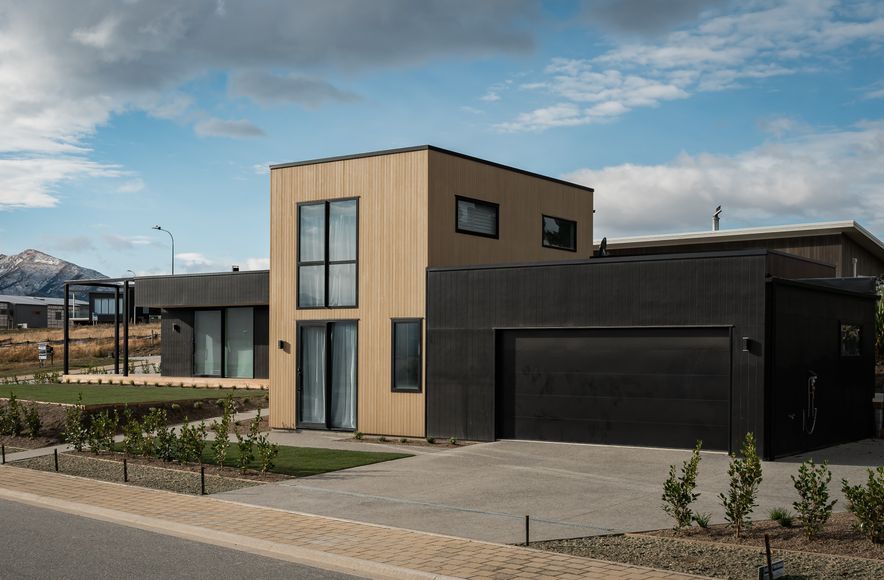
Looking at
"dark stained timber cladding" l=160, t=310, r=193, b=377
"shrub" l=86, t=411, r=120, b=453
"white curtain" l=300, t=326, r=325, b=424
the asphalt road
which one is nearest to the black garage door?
"white curtain" l=300, t=326, r=325, b=424

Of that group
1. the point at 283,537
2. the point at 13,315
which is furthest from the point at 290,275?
the point at 13,315

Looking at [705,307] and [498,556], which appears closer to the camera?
[498,556]

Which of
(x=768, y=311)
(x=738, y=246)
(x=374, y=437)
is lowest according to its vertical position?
(x=374, y=437)

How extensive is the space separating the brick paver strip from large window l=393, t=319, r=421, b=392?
294 inches

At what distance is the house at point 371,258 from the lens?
794 inches

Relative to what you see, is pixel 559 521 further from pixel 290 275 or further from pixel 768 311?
pixel 290 275

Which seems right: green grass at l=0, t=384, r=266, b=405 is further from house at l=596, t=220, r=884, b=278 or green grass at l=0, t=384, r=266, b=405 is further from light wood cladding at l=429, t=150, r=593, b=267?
house at l=596, t=220, r=884, b=278

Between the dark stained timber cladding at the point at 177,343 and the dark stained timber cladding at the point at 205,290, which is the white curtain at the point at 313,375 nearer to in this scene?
the dark stained timber cladding at the point at 205,290

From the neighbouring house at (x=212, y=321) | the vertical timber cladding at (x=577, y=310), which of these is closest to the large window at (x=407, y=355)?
the vertical timber cladding at (x=577, y=310)

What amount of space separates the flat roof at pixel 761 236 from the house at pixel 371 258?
1420 cm

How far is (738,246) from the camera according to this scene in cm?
3556

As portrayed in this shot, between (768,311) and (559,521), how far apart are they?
275 inches

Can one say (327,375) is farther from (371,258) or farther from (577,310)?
(577,310)

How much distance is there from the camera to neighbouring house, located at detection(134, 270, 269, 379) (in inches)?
1314
